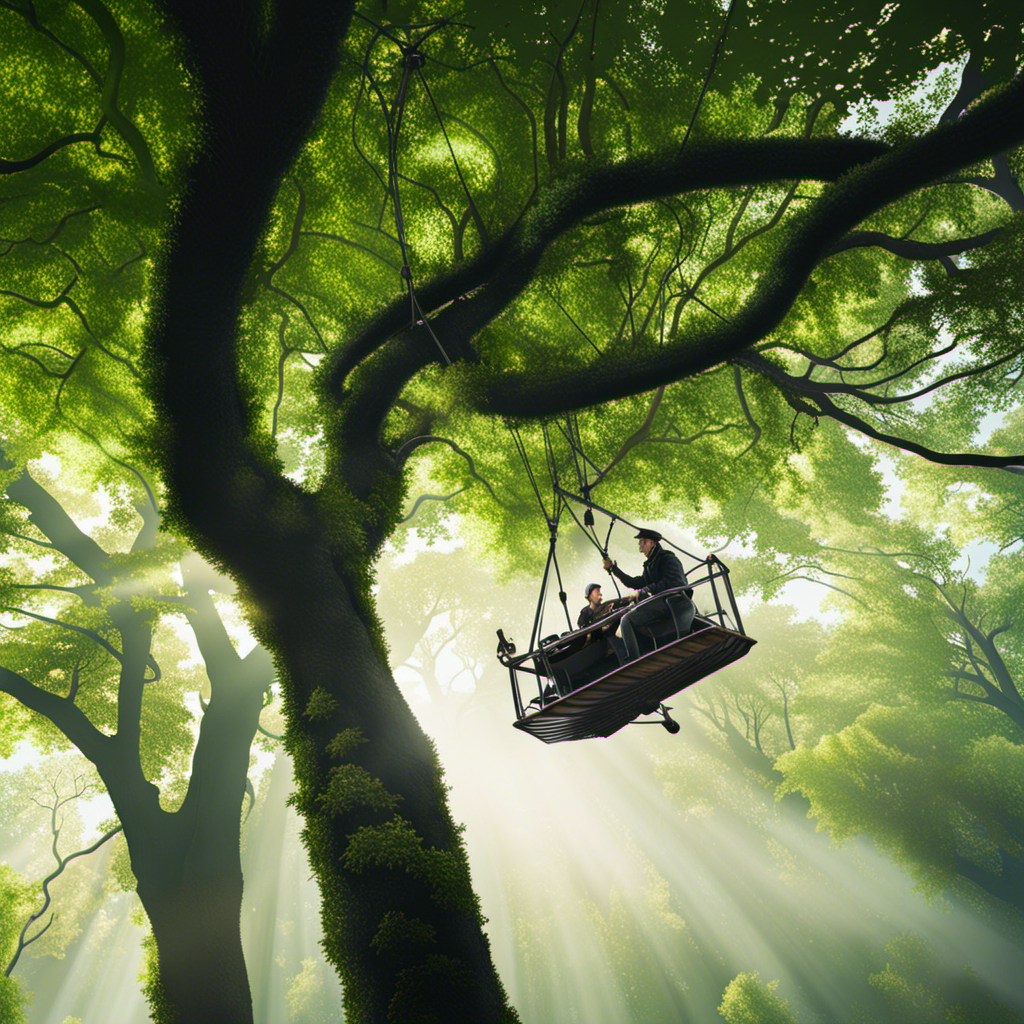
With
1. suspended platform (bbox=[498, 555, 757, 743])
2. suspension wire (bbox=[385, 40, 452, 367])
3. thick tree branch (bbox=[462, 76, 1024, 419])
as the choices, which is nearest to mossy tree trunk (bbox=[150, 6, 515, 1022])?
suspension wire (bbox=[385, 40, 452, 367])

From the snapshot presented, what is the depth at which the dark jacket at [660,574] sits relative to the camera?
5895 mm

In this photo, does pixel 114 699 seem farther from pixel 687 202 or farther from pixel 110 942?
pixel 110 942

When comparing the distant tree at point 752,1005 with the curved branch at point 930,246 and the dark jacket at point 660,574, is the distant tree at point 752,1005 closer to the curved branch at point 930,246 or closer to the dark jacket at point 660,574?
the dark jacket at point 660,574

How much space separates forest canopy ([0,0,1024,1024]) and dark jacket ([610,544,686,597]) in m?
1.99

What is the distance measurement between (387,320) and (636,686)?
458 centimetres

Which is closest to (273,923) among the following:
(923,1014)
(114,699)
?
(114,699)

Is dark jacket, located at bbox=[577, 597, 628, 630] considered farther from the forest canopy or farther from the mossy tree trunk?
the mossy tree trunk

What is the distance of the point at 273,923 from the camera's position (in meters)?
33.2

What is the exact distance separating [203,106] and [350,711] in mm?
4747

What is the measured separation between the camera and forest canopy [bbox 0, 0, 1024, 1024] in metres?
4.95

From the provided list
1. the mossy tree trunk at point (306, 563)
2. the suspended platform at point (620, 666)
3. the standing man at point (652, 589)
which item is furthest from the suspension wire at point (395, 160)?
the suspended platform at point (620, 666)

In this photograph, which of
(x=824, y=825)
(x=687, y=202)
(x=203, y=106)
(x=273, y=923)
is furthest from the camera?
(x=273, y=923)

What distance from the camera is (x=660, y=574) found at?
19.8 feet

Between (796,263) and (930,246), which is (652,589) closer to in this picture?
(796,263)
